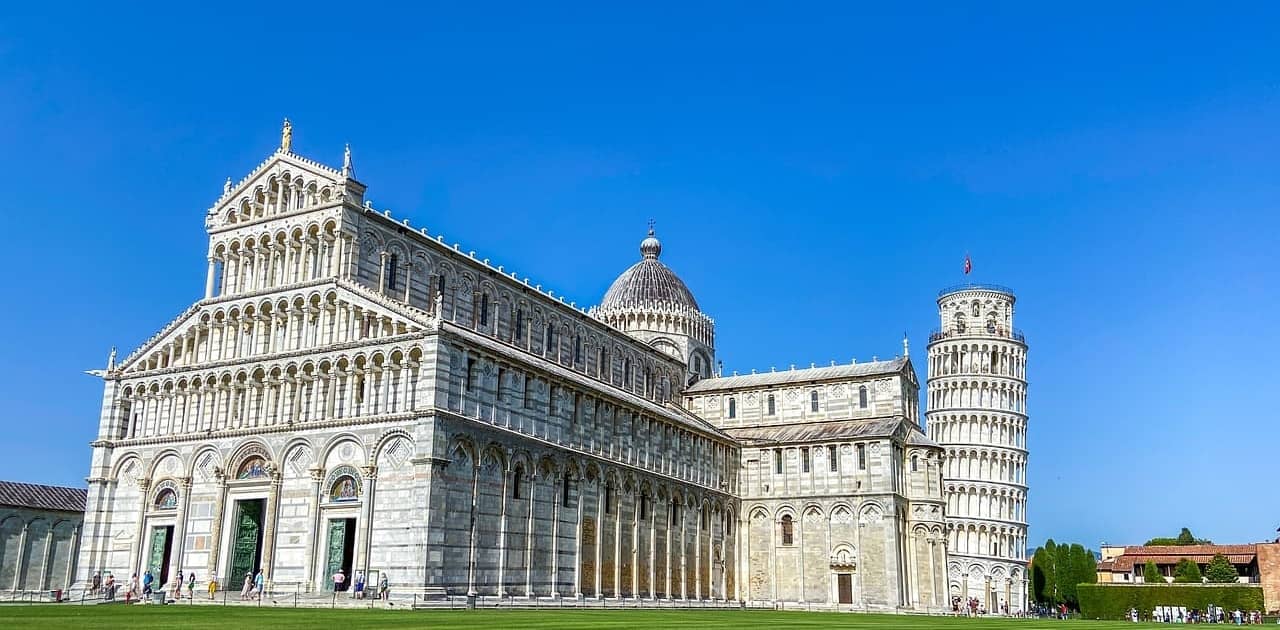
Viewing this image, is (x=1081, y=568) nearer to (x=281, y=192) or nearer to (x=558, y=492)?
(x=558, y=492)

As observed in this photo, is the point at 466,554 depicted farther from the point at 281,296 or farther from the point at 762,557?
the point at 762,557


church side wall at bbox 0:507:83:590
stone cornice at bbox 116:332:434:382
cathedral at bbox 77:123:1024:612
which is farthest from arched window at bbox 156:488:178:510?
church side wall at bbox 0:507:83:590

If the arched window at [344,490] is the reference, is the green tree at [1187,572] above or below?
below

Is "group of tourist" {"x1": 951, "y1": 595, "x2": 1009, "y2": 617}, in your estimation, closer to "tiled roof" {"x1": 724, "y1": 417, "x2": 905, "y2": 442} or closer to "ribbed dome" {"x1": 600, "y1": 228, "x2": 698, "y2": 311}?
"tiled roof" {"x1": 724, "y1": 417, "x2": 905, "y2": 442}

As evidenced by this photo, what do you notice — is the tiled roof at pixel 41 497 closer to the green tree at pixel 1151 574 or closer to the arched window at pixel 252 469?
the arched window at pixel 252 469

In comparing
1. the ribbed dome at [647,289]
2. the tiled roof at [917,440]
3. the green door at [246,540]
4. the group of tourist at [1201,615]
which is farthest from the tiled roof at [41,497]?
the group of tourist at [1201,615]

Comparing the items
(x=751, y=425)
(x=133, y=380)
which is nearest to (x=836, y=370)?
(x=751, y=425)

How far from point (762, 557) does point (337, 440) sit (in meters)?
30.9


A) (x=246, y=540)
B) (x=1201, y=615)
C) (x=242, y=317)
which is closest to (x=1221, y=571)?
(x=1201, y=615)

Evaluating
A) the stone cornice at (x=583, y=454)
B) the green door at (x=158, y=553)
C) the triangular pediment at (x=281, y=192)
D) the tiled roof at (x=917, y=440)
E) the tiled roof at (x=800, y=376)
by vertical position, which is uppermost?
the triangular pediment at (x=281, y=192)

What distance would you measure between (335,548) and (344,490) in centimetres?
231

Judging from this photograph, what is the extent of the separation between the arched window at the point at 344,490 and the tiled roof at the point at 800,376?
34863 mm

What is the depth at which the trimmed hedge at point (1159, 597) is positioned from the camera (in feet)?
227

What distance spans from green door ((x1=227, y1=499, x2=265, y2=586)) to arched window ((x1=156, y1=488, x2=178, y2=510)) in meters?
3.89
